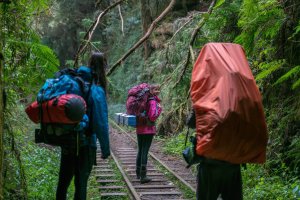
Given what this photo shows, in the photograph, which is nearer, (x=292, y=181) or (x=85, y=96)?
(x=85, y=96)

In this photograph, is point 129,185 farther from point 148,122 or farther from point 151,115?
point 151,115

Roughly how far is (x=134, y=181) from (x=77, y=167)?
4102 mm

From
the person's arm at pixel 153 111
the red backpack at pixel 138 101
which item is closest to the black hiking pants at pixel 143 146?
the person's arm at pixel 153 111

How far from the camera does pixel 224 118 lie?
3736mm

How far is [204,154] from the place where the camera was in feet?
12.5

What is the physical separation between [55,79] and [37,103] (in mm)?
367

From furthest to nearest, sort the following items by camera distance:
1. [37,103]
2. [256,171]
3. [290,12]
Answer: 1. [256,171]
2. [290,12]
3. [37,103]

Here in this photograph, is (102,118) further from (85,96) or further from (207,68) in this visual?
(207,68)

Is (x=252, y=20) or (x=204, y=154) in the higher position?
(x=252, y=20)

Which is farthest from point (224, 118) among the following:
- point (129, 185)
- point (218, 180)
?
point (129, 185)

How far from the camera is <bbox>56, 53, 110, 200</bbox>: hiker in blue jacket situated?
527 cm

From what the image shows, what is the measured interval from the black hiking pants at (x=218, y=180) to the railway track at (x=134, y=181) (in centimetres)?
374

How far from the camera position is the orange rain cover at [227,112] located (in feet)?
12.4

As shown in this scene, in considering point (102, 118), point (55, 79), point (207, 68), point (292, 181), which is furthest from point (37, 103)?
point (292, 181)
